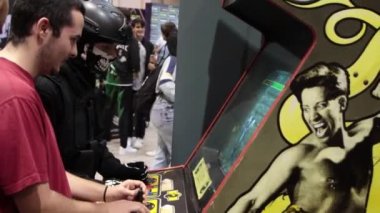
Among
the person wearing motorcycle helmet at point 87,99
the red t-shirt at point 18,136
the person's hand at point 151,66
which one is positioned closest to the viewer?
the red t-shirt at point 18,136

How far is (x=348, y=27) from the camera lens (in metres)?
1.25

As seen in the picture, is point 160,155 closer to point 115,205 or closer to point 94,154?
point 94,154

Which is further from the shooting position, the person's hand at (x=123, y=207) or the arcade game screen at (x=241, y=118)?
the arcade game screen at (x=241, y=118)

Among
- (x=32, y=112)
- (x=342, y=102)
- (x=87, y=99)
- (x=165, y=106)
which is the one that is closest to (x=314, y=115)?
(x=342, y=102)

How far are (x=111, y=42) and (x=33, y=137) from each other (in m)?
1.04

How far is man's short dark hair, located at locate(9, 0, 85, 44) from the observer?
1.06m

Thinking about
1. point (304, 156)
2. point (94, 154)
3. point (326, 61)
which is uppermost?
point (326, 61)

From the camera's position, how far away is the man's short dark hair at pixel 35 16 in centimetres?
106

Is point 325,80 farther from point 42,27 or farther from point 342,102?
point 42,27

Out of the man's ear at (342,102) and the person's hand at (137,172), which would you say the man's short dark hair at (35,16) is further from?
the person's hand at (137,172)

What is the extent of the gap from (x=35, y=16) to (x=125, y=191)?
673 mm

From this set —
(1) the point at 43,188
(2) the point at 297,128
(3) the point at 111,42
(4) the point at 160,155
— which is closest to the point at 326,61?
(2) the point at 297,128

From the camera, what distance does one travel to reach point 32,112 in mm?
1000

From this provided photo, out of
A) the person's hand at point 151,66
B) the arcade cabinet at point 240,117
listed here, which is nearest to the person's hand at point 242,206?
the arcade cabinet at point 240,117
